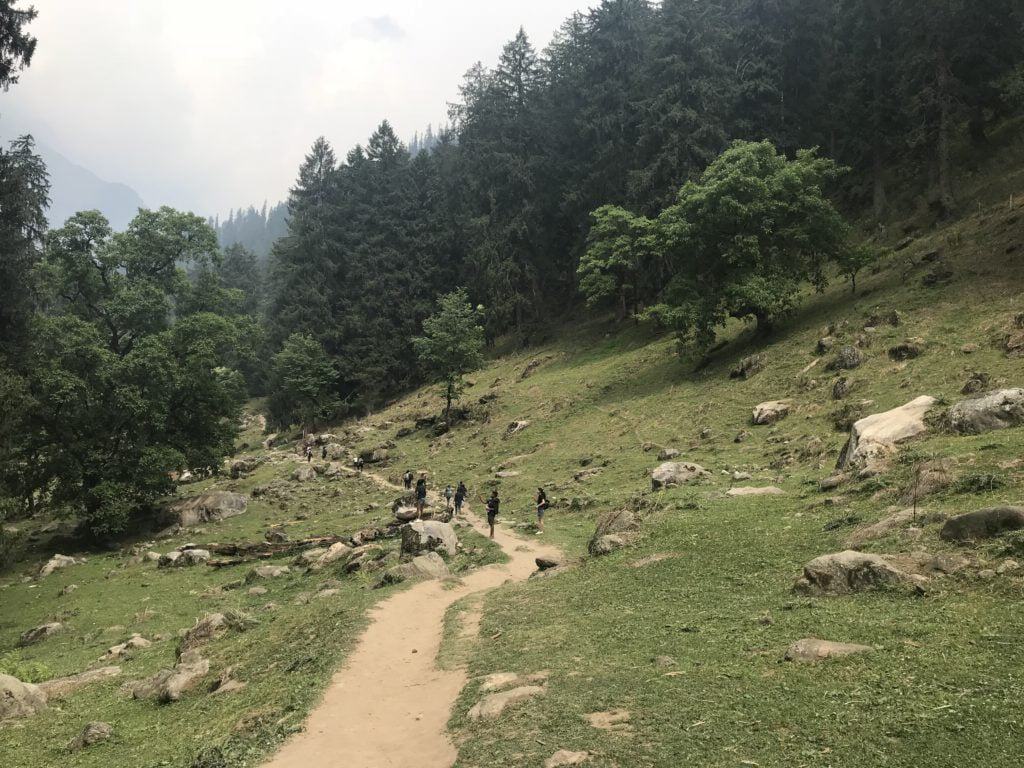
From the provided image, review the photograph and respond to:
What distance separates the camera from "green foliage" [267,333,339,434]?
192 ft

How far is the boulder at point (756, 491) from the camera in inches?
693

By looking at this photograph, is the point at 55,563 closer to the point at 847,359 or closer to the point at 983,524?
the point at 983,524

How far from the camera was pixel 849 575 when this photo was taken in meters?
9.80

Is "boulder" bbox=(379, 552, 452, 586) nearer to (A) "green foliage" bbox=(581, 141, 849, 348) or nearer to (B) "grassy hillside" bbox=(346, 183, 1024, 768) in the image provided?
(B) "grassy hillside" bbox=(346, 183, 1024, 768)

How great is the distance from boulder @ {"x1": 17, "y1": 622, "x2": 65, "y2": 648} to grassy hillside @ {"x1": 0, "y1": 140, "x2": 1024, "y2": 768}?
0.41 meters

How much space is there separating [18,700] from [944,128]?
4827 centimetres

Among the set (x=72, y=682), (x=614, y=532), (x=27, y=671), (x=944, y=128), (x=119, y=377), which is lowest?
(x=614, y=532)

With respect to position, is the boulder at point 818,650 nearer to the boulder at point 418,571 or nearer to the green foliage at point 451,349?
the boulder at point 418,571

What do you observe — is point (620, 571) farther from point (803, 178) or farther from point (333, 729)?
point (803, 178)

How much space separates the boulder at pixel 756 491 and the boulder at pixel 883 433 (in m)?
1.88

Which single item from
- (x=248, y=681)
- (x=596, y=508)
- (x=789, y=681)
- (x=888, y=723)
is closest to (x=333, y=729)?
(x=248, y=681)

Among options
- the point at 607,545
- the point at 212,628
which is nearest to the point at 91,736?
the point at 212,628

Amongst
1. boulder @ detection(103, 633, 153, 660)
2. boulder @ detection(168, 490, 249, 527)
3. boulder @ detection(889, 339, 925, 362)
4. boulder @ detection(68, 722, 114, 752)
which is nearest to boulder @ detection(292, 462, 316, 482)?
boulder @ detection(168, 490, 249, 527)

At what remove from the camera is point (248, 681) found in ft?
39.1
